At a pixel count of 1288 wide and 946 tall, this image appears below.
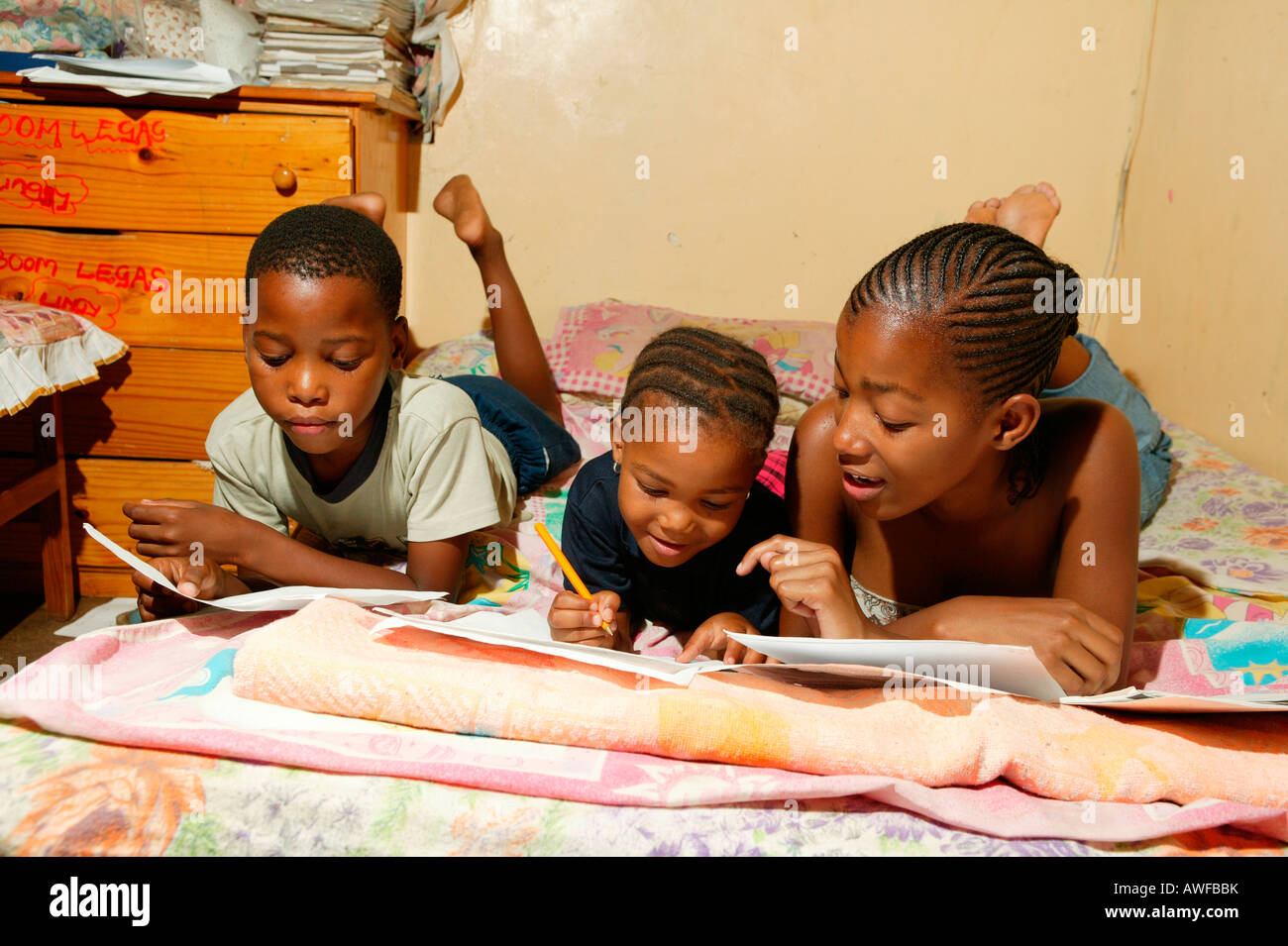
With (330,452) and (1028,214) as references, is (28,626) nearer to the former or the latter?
(330,452)

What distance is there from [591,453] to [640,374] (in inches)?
29.6

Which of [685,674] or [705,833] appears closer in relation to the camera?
[705,833]

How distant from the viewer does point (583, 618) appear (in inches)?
41.1

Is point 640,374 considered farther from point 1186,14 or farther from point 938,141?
point 1186,14

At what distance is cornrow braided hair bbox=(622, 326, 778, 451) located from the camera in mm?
1020

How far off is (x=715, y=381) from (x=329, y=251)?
522mm

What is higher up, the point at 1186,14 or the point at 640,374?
the point at 1186,14

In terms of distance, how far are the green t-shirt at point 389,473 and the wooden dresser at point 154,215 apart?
0.56 meters

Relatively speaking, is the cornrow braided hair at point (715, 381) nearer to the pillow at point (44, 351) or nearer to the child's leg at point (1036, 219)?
the child's leg at point (1036, 219)

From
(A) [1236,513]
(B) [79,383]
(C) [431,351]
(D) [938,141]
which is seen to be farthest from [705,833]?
(D) [938,141]

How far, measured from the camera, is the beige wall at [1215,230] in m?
1.75

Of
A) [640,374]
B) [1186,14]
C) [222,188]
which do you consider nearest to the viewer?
[640,374]

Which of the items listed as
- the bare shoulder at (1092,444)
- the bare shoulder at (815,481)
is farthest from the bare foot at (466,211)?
the bare shoulder at (1092,444)

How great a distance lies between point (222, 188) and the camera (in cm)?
174
